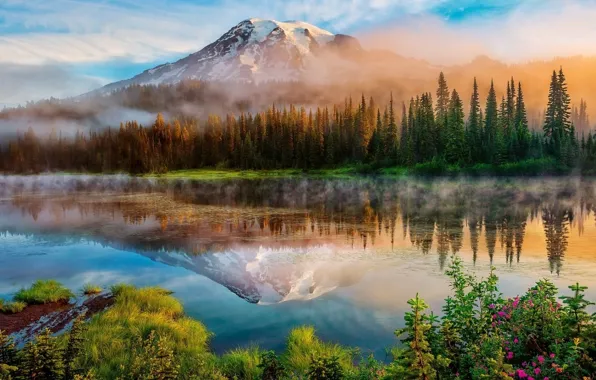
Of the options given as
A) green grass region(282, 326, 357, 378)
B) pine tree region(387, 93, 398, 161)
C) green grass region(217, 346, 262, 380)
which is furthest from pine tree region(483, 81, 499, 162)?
green grass region(217, 346, 262, 380)

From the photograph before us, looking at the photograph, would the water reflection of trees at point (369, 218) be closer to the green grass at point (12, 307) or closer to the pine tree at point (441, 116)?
the green grass at point (12, 307)

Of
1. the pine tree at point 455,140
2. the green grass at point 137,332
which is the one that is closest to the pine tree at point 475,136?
the pine tree at point 455,140

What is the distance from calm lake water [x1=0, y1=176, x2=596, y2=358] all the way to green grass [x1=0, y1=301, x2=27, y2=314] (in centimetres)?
214

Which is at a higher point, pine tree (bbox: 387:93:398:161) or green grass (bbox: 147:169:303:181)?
pine tree (bbox: 387:93:398:161)

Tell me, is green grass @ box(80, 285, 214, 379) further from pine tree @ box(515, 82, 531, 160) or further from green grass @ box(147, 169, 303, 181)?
green grass @ box(147, 169, 303, 181)

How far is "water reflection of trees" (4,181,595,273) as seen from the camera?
26953 mm

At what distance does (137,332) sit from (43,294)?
23.8 ft

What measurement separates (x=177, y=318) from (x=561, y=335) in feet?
38.2

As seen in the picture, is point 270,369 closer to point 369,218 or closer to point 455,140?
point 369,218

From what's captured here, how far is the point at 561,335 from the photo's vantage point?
6.31 m

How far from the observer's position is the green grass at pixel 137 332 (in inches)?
412

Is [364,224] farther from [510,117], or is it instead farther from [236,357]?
[510,117]

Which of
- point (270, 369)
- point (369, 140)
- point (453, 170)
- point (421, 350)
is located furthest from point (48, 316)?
point (369, 140)

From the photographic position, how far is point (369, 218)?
37.7 metres
